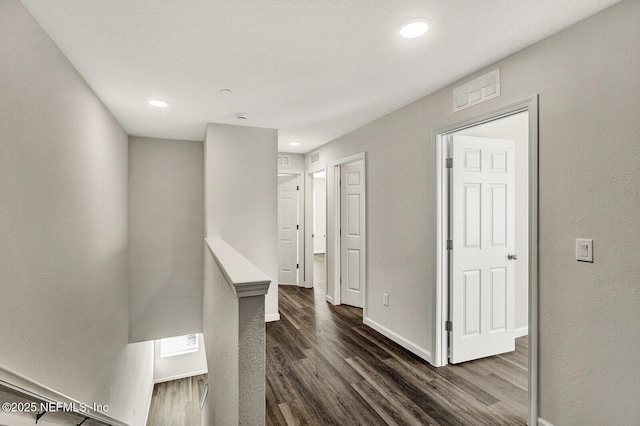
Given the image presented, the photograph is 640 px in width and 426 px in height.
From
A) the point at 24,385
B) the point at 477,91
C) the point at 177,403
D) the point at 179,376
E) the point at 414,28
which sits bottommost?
the point at 179,376

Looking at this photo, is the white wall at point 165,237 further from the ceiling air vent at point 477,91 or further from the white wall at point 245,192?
the ceiling air vent at point 477,91

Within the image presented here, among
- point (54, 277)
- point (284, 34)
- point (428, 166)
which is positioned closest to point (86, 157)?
point (54, 277)

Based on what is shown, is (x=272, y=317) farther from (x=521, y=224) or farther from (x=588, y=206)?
(x=588, y=206)

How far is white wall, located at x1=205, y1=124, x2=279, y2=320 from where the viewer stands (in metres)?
3.63

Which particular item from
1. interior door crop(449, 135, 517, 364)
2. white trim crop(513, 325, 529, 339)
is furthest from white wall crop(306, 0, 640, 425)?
white trim crop(513, 325, 529, 339)

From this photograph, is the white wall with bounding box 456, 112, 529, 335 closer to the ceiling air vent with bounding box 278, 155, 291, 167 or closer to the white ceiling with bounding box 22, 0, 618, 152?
the white ceiling with bounding box 22, 0, 618, 152

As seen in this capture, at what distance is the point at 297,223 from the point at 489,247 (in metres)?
3.54

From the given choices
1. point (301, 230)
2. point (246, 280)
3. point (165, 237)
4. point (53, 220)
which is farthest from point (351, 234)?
point (53, 220)

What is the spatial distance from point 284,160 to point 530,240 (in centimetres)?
424

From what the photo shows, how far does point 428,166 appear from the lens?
2748mm

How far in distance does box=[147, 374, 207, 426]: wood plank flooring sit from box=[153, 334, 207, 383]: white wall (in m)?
0.16

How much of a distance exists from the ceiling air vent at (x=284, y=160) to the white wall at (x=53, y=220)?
2767 mm

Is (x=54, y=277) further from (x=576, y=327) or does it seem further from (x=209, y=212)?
(x=576, y=327)

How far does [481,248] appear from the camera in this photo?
9.25 ft
